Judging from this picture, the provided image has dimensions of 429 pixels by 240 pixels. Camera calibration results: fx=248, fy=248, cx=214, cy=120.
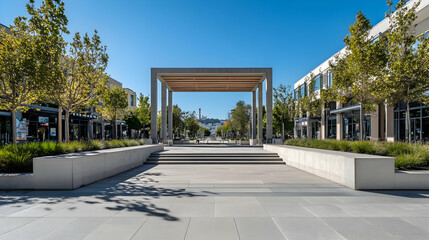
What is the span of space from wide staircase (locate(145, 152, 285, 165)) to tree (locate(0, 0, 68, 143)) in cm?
702

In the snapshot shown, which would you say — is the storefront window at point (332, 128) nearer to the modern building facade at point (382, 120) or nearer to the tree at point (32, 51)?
the modern building facade at point (382, 120)

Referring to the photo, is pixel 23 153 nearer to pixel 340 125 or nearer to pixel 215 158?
pixel 215 158

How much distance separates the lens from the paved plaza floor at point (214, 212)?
4414 millimetres

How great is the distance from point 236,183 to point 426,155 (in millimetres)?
6853

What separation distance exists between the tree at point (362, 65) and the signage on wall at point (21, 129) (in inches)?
1161

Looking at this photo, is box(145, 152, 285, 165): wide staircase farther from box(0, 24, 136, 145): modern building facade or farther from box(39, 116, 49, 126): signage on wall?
box(39, 116, 49, 126): signage on wall

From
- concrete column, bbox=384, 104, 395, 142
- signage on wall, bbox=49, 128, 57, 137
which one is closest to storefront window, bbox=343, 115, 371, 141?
concrete column, bbox=384, 104, 395, 142

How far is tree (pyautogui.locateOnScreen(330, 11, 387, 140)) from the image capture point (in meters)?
13.8

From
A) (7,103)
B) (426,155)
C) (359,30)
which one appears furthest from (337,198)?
(7,103)

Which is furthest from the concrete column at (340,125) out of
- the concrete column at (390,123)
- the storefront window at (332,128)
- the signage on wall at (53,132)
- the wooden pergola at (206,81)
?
the signage on wall at (53,132)

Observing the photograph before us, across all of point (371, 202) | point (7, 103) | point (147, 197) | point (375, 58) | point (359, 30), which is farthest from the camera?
point (359, 30)

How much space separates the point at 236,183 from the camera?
8.95 metres

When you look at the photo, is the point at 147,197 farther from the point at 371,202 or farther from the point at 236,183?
the point at 371,202

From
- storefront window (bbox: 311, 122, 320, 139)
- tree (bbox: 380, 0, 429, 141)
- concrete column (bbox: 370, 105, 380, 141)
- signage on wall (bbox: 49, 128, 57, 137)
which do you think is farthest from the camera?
storefront window (bbox: 311, 122, 320, 139)
